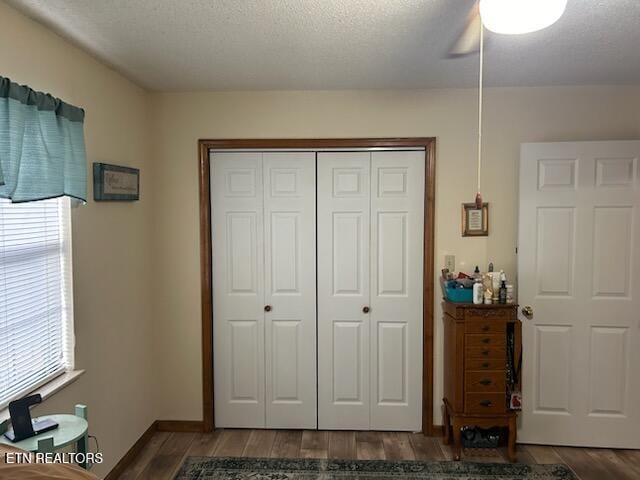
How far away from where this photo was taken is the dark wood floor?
2.97 m

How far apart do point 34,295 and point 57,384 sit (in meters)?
0.43

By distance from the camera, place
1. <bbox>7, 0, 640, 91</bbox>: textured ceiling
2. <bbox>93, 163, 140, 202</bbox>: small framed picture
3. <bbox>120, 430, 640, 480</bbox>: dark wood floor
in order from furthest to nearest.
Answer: <bbox>120, 430, 640, 480</bbox>: dark wood floor, <bbox>93, 163, 140, 202</bbox>: small framed picture, <bbox>7, 0, 640, 91</bbox>: textured ceiling

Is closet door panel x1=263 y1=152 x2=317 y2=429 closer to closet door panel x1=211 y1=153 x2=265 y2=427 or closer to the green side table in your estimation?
closet door panel x1=211 y1=153 x2=265 y2=427

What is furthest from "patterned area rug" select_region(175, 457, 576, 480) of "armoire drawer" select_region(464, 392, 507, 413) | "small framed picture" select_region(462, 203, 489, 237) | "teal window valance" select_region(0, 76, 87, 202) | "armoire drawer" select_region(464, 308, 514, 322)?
"teal window valance" select_region(0, 76, 87, 202)

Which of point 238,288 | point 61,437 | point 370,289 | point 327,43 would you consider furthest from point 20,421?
point 370,289

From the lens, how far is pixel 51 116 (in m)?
2.05

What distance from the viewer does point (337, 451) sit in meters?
3.19

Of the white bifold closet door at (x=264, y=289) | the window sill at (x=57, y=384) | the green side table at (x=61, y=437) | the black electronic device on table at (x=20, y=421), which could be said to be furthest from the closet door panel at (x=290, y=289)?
the black electronic device on table at (x=20, y=421)

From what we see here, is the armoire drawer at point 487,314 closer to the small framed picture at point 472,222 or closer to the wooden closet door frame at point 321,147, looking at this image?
the wooden closet door frame at point 321,147

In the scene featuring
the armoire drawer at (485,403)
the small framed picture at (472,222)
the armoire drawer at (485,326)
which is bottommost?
the armoire drawer at (485,403)

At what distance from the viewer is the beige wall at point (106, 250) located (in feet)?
7.04

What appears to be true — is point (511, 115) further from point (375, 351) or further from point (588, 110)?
point (375, 351)

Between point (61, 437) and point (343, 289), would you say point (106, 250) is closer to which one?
point (61, 437)

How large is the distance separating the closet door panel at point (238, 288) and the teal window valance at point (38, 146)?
3.98ft
